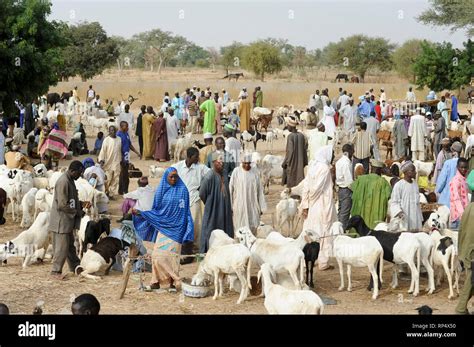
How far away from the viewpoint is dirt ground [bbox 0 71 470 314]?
8.29 m

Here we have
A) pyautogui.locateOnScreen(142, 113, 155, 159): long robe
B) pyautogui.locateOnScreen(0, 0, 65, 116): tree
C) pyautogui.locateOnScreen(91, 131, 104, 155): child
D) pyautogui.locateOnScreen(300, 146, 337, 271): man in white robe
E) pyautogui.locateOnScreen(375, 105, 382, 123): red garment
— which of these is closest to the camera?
pyautogui.locateOnScreen(300, 146, 337, 271): man in white robe

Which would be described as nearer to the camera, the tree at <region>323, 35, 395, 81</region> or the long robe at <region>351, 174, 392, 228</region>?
the long robe at <region>351, 174, 392, 228</region>

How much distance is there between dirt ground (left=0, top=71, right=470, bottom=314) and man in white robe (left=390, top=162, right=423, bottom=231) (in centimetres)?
70

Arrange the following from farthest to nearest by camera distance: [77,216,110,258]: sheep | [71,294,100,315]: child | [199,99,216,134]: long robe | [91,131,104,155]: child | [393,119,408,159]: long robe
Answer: [199,99,216,134]: long robe → [393,119,408,159]: long robe → [91,131,104,155]: child → [77,216,110,258]: sheep → [71,294,100,315]: child

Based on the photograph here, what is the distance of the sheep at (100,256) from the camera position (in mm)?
9367

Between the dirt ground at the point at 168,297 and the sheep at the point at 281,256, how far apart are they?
1.39ft

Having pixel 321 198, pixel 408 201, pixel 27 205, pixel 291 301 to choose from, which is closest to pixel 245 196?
pixel 321 198

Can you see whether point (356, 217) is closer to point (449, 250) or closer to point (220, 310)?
point (449, 250)

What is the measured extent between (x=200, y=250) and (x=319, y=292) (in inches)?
62.2

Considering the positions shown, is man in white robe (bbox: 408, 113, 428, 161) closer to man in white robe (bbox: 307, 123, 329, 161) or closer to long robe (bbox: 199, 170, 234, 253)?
man in white robe (bbox: 307, 123, 329, 161)

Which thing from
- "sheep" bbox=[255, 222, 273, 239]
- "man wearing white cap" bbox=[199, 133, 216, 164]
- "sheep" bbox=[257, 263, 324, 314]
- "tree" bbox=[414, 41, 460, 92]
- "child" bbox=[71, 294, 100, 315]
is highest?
"tree" bbox=[414, 41, 460, 92]

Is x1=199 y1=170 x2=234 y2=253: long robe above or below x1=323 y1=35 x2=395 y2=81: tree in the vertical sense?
below

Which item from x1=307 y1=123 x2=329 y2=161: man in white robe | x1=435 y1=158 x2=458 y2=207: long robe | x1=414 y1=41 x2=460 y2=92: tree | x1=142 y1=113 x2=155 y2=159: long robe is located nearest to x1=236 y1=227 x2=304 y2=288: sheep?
x1=435 y1=158 x2=458 y2=207: long robe
